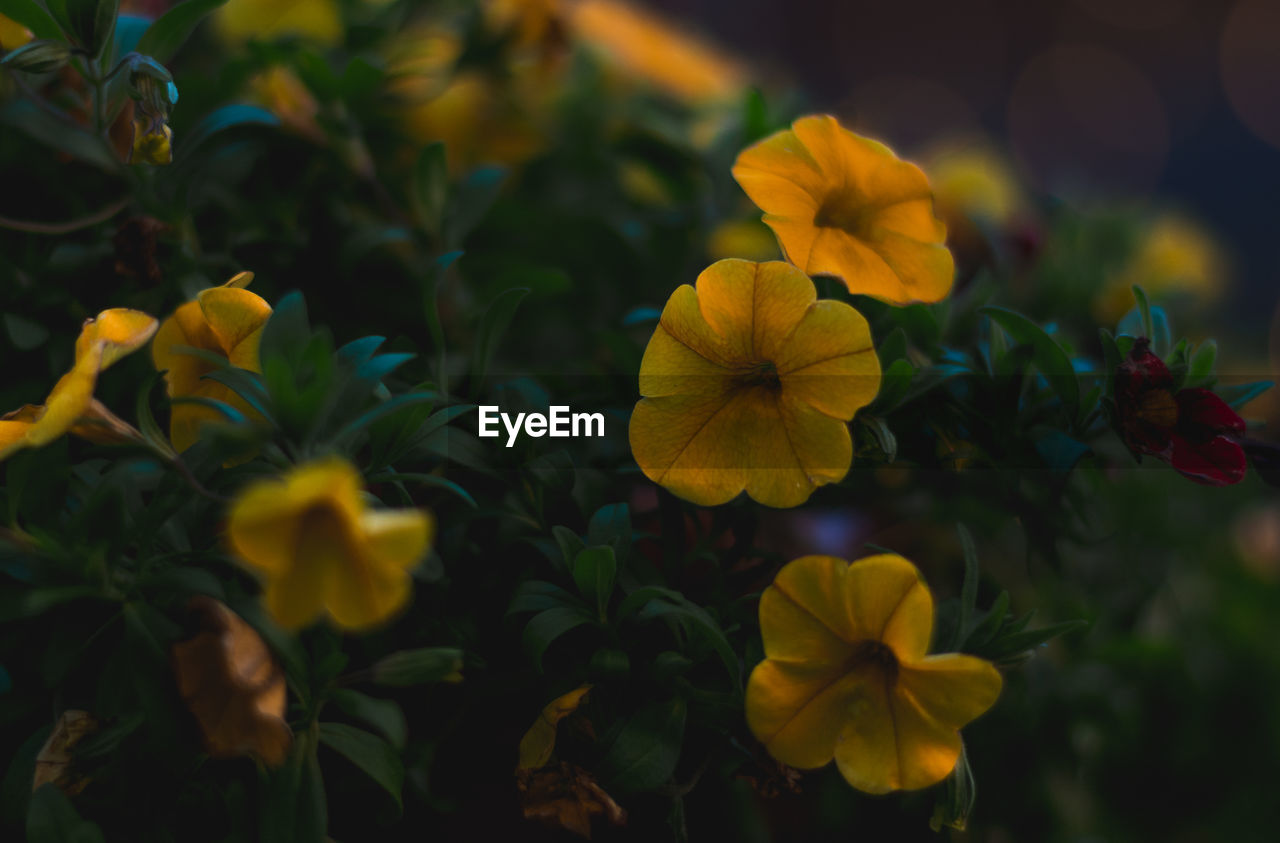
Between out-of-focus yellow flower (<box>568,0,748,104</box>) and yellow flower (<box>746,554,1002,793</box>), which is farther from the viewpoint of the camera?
out-of-focus yellow flower (<box>568,0,748,104</box>)

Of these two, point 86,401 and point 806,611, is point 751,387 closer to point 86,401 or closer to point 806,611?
point 806,611

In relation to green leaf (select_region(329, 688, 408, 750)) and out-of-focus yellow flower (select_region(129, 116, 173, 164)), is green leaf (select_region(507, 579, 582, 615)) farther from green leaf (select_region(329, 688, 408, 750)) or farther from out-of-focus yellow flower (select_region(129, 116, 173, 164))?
out-of-focus yellow flower (select_region(129, 116, 173, 164))

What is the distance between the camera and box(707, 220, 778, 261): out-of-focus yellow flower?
720 millimetres

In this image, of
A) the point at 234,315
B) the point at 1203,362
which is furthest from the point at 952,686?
the point at 234,315

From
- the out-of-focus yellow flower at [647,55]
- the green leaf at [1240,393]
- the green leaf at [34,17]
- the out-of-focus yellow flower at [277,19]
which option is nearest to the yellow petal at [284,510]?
the green leaf at [34,17]

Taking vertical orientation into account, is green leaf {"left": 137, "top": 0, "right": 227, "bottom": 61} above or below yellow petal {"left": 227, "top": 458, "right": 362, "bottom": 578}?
above

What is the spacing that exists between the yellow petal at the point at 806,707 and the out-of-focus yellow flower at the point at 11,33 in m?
0.51

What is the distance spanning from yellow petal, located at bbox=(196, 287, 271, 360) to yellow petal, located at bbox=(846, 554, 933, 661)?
0.28 meters

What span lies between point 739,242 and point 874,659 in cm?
43

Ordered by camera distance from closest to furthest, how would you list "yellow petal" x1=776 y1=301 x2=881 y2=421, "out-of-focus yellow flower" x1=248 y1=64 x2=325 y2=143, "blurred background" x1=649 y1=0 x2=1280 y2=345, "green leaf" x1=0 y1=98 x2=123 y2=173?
"yellow petal" x1=776 y1=301 x2=881 y2=421
"green leaf" x1=0 y1=98 x2=123 y2=173
"out-of-focus yellow flower" x1=248 y1=64 x2=325 y2=143
"blurred background" x1=649 y1=0 x2=1280 y2=345

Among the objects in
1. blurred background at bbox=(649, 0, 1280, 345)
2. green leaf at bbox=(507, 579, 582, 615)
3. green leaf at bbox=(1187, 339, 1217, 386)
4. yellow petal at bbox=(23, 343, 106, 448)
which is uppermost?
green leaf at bbox=(1187, 339, 1217, 386)

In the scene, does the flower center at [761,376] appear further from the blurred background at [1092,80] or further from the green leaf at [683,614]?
the blurred background at [1092,80]

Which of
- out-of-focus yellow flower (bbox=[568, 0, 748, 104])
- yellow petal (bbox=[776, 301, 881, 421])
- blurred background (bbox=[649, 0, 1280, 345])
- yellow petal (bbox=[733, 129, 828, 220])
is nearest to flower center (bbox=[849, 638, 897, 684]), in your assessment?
yellow petal (bbox=[776, 301, 881, 421])

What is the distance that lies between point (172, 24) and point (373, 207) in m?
0.20
